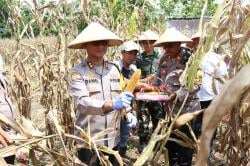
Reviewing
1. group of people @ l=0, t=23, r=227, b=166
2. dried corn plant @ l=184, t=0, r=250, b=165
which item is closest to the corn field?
dried corn plant @ l=184, t=0, r=250, b=165

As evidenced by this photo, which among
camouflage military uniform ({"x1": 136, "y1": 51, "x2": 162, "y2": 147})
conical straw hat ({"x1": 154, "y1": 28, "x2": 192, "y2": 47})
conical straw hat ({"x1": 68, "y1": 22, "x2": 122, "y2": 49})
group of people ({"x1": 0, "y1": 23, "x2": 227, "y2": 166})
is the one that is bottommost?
camouflage military uniform ({"x1": 136, "y1": 51, "x2": 162, "y2": 147})

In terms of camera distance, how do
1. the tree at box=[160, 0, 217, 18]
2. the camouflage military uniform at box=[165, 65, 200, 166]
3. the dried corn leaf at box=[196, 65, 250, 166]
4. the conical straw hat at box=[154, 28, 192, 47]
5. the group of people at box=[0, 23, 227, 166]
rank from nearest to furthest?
the dried corn leaf at box=[196, 65, 250, 166], the group of people at box=[0, 23, 227, 166], the camouflage military uniform at box=[165, 65, 200, 166], the conical straw hat at box=[154, 28, 192, 47], the tree at box=[160, 0, 217, 18]

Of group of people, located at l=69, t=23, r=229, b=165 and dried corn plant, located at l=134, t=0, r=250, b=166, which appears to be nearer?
dried corn plant, located at l=134, t=0, r=250, b=166

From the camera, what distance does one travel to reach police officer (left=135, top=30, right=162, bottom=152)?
169 inches

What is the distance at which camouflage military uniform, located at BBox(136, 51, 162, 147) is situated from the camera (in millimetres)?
4281

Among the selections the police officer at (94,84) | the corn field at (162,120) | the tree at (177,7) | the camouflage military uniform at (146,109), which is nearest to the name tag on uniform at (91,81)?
the police officer at (94,84)

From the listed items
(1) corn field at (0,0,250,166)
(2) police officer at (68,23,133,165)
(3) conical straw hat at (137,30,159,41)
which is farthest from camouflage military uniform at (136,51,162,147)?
(2) police officer at (68,23,133,165)

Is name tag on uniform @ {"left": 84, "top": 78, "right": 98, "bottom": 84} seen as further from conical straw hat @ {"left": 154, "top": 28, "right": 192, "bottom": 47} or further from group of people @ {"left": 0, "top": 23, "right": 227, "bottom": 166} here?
conical straw hat @ {"left": 154, "top": 28, "right": 192, "bottom": 47}

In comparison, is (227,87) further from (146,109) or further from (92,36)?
(146,109)

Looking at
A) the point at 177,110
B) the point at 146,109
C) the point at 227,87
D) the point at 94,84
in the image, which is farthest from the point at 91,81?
the point at 146,109

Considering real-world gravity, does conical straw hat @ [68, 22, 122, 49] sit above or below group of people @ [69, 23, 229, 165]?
above

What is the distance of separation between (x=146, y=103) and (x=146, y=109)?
23cm

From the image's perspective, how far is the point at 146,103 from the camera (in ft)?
14.5

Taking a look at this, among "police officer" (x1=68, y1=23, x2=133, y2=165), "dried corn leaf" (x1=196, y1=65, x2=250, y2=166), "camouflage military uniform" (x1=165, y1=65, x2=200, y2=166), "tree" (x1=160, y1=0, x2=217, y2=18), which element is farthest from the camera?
"tree" (x1=160, y1=0, x2=217, y2=18)
